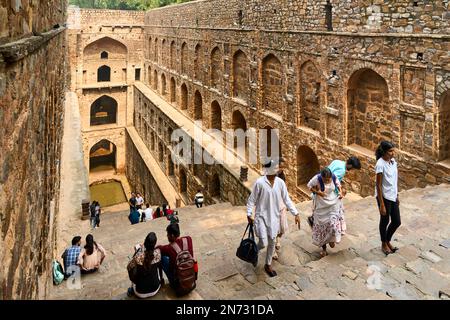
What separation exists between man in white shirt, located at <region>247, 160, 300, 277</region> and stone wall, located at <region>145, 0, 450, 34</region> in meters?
4.43

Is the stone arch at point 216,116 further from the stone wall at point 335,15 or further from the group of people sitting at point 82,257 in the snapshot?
the group of people sitting at point 82,257

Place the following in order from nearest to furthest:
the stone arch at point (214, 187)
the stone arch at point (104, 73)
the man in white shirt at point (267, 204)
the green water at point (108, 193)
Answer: the man in white shirt at point (267, 204)
the stone arch at point (214, 187)
the green water at point (108, 193)
the stone arch at point (104, 73)

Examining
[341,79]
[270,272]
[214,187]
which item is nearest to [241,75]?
[214,187]

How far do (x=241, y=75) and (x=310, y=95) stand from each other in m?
4.63

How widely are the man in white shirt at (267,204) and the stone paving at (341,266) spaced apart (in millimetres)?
486

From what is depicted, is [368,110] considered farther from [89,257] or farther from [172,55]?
[172,55]

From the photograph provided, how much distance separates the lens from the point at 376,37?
785cm

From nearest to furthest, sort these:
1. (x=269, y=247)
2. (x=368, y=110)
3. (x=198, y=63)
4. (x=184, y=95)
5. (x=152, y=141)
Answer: (x=269, y=247), (x=368, y=110), (x=198, y=63), (x=184, y=95), (x=152, y=141)

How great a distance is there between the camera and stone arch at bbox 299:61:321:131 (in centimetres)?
998

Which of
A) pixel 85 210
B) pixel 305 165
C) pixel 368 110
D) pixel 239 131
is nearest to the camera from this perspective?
pixel 85 210

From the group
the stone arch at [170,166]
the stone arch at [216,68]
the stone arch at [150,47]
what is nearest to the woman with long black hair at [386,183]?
the stone arch at [216,68]

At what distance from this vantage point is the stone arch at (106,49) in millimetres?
28672

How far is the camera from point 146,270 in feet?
12.3
